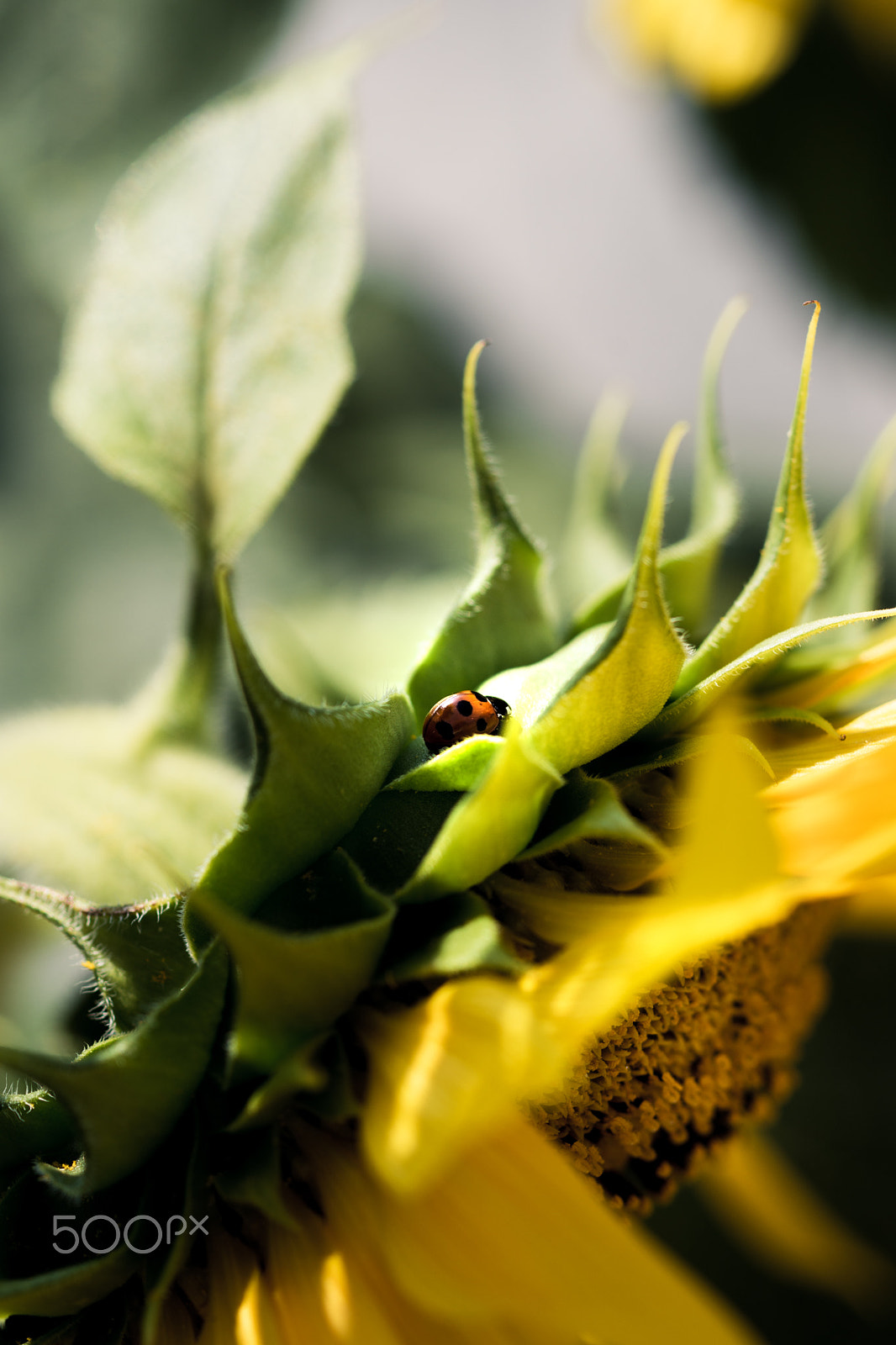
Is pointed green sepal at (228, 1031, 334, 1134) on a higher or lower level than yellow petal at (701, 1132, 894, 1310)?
higher

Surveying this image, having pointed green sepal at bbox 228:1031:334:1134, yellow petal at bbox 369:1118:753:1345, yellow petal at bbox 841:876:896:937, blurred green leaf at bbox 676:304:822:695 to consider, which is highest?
blurred green leaf at bbox 676:304:822:695

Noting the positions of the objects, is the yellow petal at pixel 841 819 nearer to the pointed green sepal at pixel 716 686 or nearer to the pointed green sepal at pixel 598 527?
the pointed green sepal at pixel 716 686

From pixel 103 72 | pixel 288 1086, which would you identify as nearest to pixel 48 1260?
pixel 288 1086

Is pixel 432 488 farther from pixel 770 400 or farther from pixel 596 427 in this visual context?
pixel 770 400

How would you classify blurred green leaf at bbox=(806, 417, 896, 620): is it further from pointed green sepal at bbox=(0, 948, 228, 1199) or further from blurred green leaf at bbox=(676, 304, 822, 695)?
pointed green sepal at bbox=(0, 948, 228, 1199)

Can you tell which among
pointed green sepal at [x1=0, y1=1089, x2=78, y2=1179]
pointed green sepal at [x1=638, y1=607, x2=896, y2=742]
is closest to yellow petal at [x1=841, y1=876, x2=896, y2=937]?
pointed green sepal at [x1=638, y1=607, x2=896, y2=742]

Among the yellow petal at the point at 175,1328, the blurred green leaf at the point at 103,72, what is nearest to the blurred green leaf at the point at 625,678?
the yellow petal at the point at 175,1328
